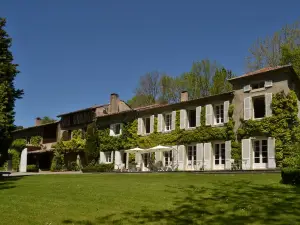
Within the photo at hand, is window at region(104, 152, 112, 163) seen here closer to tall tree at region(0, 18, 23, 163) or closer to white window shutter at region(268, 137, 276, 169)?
tall tree at region(0, 18, 23, 163)

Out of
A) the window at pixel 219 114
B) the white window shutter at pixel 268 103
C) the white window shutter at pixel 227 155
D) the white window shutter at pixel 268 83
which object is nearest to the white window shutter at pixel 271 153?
the white window shutter at pixel 268 103

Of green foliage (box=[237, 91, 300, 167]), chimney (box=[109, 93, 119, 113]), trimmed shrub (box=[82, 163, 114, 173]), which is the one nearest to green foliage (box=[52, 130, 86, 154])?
chimney (box=[109, 93, 119, 113])

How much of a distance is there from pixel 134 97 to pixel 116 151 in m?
16.7

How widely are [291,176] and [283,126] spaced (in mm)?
7954

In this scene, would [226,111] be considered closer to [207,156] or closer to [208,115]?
[208,115]

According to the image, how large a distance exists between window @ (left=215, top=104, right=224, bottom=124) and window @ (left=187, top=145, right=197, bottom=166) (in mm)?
2603

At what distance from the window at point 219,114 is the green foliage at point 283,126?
2.98 meters

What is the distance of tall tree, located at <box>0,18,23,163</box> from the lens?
20.0 metres

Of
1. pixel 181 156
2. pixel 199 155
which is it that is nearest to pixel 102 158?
pixel 181 156

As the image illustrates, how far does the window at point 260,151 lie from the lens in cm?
2138

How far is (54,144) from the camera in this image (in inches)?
1519

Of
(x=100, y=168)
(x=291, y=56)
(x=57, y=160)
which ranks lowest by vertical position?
(x=100, y=168)

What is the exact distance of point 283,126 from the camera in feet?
67.5

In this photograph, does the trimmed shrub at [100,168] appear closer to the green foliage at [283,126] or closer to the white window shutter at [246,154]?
the white window shutter at [246,154]
